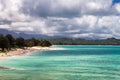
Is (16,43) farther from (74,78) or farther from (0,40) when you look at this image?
(74,78)

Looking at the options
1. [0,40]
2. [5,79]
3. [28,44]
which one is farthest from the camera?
[28,44]

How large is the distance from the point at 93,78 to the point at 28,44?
526 feet

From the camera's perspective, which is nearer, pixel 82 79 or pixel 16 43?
pixel 82 79

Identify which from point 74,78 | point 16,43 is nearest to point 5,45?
point 16,43

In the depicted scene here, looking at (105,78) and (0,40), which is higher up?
(0,40)

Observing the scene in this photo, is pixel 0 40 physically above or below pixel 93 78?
above

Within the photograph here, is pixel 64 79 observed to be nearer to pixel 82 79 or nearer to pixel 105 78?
pixel 82 79

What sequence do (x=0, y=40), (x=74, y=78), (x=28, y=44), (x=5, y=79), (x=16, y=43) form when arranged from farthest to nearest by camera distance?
1. (x=28, y=44)
2. (x=16, y=43)
3. (x=0, y=40)
4. (x=74, y=78)
5. (x=5, y=79)

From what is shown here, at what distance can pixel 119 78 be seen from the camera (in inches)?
1556

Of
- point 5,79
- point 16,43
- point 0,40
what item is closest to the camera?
point 5,79

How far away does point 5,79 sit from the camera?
3634 cm

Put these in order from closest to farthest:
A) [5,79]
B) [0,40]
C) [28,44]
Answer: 1. [5,79]
2. [0,40]
3. [28,44]

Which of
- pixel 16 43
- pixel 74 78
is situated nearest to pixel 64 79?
pixel 74 78

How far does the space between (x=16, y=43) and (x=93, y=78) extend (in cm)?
12457
